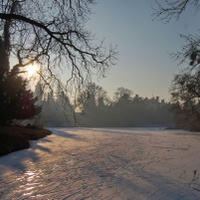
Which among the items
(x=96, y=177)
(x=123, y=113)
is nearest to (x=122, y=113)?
(x=123, y=113)

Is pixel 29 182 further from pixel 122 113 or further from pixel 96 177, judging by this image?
pixel 122 113

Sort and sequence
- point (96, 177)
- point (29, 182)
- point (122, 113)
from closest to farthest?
point (29, 182) → point (96, 177) → point (122, 113)

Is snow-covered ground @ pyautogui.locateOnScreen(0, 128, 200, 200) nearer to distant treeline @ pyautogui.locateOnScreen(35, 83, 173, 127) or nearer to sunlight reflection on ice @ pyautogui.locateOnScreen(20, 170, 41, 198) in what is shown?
sunlight reflection on ice @ pyautogui.locateOnScreen(20, 170, 41, 198)

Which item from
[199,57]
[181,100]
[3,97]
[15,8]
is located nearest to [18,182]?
[15,8]

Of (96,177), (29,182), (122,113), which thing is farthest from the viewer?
(122,113)

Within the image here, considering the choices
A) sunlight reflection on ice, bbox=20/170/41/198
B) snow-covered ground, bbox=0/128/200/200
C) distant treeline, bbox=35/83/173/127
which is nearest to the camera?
snow-covered ground, bbox=0/128/200/200

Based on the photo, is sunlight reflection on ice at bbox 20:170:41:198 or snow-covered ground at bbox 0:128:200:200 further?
sunlight reflection on ice at bbox 20:170:41:198

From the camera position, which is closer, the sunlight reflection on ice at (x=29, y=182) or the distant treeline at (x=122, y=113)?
the sunlight reflection on ice at (x=29, y=182)

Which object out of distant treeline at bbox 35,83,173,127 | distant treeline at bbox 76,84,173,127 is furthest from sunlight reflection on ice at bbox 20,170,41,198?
distant treeline at bbox 76,84,173,127

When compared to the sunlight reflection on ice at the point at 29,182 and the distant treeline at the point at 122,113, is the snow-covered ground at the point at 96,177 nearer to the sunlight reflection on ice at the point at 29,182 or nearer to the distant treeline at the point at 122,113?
the sunlight reflection on ice at the point at 29,182

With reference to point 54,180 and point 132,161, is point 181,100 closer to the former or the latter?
point 132,161

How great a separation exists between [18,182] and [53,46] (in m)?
7.44

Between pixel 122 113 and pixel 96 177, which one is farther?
pixel 122 113

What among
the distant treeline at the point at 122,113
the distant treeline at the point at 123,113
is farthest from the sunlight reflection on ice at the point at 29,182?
the distant treeline at the point at 123,113
